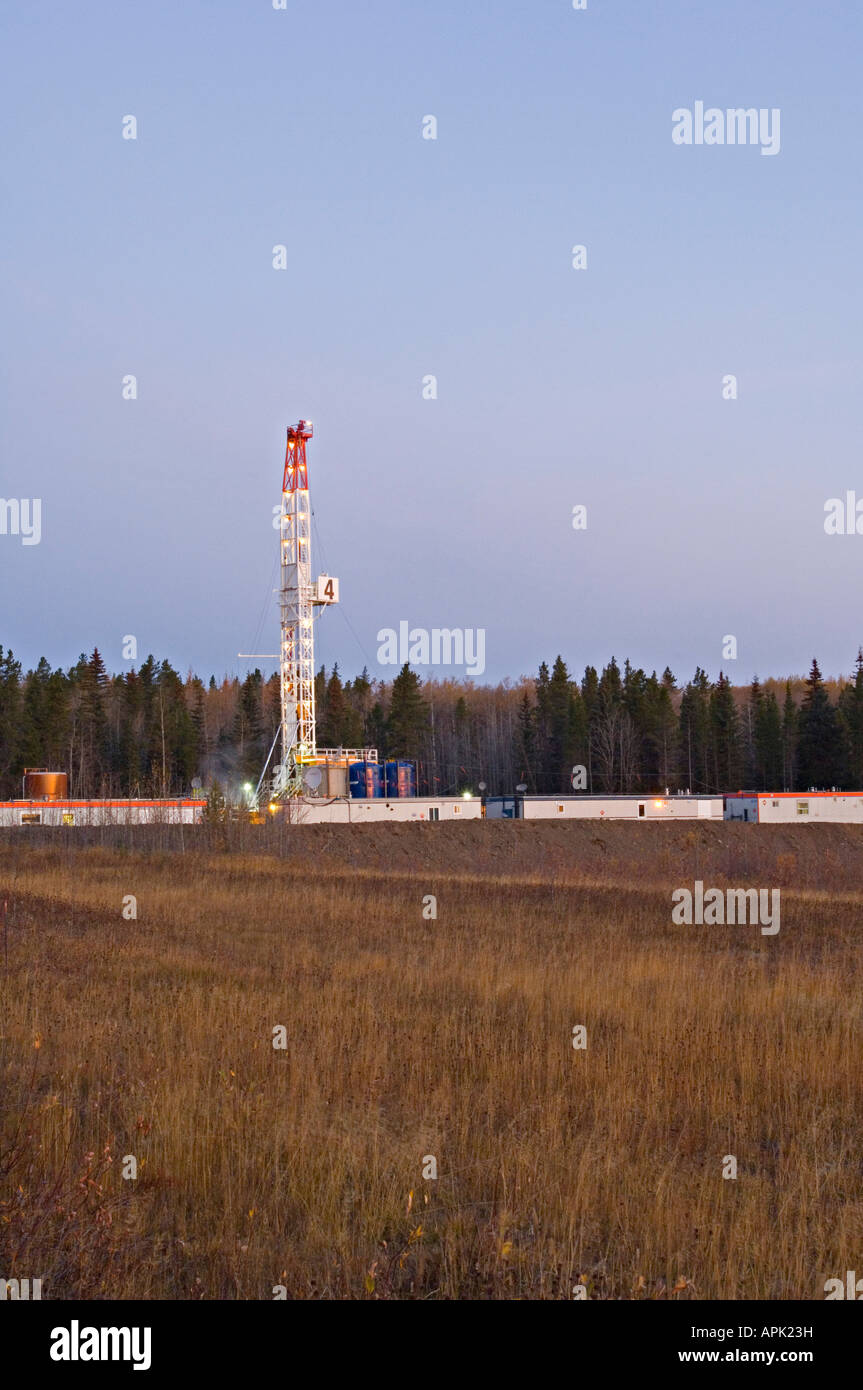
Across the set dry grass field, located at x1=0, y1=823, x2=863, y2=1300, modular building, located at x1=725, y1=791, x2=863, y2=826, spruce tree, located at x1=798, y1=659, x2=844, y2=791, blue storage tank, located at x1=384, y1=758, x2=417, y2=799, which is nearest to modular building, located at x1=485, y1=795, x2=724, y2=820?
modular building, located at x1=725, y1=791, x2=863, y2=826

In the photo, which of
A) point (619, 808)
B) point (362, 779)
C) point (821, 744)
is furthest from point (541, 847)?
point (821, 744)

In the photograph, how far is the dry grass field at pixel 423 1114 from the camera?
4.64 m

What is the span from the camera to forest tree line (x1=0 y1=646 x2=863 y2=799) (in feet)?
254

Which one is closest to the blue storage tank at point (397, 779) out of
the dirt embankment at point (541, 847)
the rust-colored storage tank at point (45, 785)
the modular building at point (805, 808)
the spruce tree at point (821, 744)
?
the dirt embankment at point (541, 847)

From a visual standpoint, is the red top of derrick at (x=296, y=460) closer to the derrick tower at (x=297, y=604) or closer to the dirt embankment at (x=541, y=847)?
the derrick tower at (x=297, y=604)

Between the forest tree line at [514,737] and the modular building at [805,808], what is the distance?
1871 centimetres

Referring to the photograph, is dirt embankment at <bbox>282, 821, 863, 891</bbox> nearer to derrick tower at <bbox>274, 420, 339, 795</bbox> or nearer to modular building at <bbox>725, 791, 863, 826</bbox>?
modular building at <bbox>725, 791, 863, 826</bbox>

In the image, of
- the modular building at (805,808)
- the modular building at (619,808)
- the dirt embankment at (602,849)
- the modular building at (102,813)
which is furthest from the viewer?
the modular building at (619,808)

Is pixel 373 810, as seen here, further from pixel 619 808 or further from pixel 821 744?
pixel 821 744

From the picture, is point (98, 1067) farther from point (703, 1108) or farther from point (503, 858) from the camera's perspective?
point (503, 858)

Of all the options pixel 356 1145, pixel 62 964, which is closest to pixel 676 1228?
pixel 356 1145

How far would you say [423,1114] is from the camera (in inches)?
260

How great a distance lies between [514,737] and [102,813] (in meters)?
66.3

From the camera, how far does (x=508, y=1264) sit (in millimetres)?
4594
